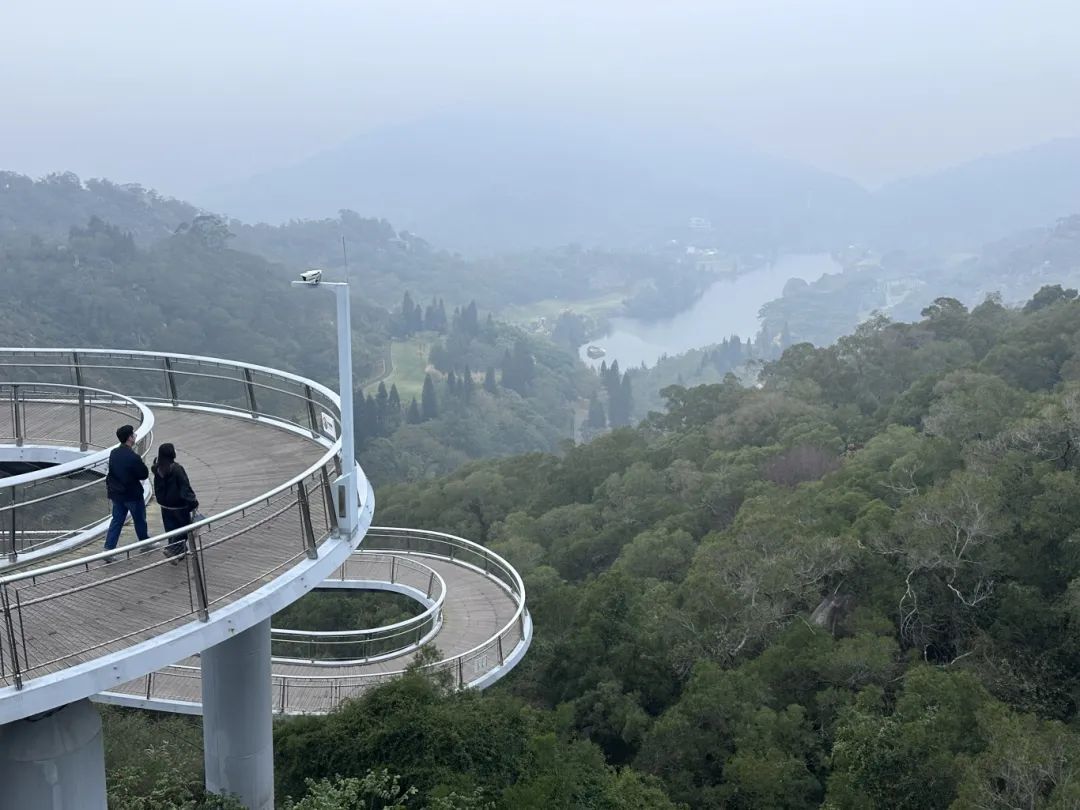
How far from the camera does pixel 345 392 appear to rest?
7.89 metres

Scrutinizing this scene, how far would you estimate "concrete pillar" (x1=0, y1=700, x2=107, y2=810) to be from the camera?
6.80 m

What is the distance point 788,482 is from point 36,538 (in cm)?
2665

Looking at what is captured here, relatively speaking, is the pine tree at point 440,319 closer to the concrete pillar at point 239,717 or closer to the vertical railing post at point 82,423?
the vertical railing post at point 82,423

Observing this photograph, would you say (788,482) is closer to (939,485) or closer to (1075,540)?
(939,485)

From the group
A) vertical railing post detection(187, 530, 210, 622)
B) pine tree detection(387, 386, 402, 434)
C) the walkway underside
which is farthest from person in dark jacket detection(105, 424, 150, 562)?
pine tree detection(387, 386, 402, 434)

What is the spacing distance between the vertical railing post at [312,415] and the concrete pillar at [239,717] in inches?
85.9

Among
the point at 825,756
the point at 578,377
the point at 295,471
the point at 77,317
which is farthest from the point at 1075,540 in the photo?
the point at 578,377

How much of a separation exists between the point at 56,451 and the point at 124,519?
10.7 feet

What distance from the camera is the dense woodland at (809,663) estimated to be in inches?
496

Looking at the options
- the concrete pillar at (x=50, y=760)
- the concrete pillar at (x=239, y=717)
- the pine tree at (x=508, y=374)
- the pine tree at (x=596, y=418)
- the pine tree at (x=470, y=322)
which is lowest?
the pine tree at (x=596, y=418)

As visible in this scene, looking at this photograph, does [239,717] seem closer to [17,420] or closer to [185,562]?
[185,562]

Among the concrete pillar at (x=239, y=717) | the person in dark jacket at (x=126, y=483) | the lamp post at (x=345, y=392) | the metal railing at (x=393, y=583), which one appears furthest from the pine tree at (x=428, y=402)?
the person in dark jacket at (x=126, y=483)

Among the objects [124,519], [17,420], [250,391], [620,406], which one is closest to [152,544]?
[124,519]

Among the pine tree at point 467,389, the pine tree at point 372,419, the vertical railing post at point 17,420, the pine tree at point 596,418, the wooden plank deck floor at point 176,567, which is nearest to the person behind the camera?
the wooden plank deck floor at point 176,567
